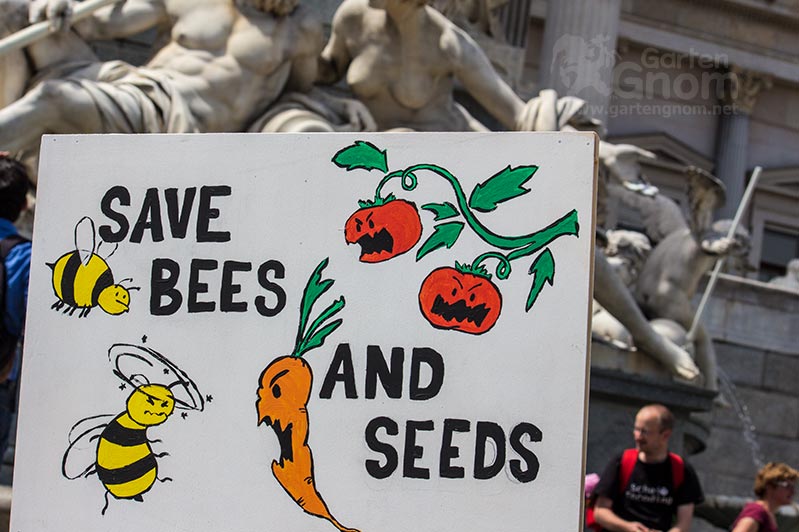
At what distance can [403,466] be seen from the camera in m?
3.05

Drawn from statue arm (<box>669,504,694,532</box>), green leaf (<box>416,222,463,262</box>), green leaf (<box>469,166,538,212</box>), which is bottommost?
statue arm (<box>669,504,694,532</box>)

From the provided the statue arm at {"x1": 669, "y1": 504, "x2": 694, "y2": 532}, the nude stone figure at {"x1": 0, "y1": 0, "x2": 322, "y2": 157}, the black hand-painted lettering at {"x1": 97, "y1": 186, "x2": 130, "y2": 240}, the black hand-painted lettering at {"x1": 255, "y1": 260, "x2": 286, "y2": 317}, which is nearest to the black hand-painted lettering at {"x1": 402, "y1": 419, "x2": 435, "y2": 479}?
the black hand-painted lettering at {"x1": 255, "y1": 260, "x2": 286, "y2": 317}

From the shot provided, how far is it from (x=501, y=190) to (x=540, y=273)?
0.62 feet

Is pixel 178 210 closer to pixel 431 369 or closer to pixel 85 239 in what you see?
pixel 85 239

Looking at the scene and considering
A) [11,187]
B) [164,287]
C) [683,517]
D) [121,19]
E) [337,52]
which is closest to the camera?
[164,287]

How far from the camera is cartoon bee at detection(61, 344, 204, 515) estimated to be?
3137mm

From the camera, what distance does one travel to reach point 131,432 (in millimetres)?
3148

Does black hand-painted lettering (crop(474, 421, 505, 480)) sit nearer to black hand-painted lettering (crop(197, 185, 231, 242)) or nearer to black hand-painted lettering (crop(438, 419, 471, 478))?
black hand-painted lettering (crop(438, 419, 471, 478))

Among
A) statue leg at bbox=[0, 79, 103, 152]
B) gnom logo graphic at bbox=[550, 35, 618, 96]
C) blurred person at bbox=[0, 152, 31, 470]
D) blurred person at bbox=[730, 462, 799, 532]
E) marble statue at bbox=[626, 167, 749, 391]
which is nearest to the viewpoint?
blurred person at bbox=[0, 152, 31, 470]

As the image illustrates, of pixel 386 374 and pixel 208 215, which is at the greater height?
pixel 208 215

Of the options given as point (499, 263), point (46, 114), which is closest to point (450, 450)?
point (499, 263)

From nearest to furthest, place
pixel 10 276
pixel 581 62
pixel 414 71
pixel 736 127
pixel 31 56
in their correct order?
pixel 10 276 < pixel 31 56 < pixel 414 71 < pixel 581 62 < pixel 736 127

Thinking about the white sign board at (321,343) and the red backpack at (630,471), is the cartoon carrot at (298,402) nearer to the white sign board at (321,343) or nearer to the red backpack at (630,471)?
the white sign board at (321,343)

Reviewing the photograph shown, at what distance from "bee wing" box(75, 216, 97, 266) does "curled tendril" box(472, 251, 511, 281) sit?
2.67 ft
